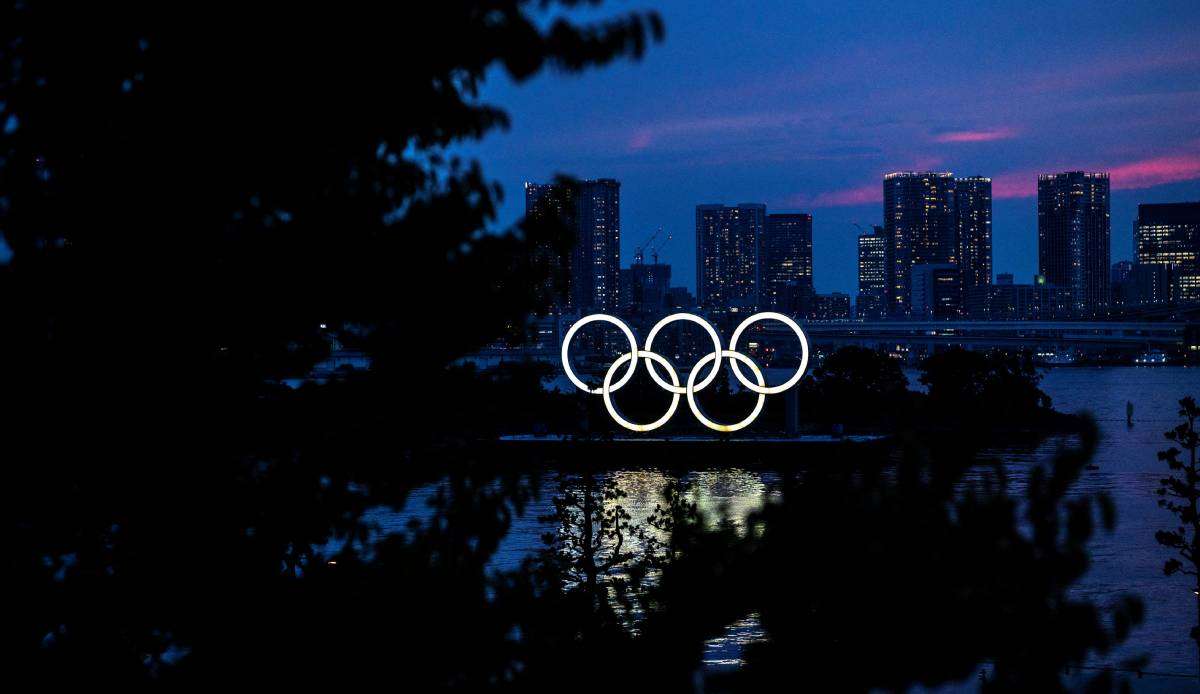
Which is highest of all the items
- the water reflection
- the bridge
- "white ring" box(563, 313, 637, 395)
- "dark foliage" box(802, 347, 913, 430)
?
the bridge

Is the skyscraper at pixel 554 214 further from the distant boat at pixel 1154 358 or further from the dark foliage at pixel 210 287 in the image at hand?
the distant boat at pixel 1154 358

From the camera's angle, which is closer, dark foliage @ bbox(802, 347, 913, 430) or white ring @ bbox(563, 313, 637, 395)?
white ring @ bbox(563, 313, 637, 395)

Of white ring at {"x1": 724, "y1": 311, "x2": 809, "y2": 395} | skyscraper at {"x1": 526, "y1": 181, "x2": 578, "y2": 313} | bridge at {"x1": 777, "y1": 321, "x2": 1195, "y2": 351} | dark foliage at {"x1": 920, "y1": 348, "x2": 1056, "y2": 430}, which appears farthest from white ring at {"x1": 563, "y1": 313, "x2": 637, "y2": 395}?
bridge at {"x1": 777, "y1": 321, "x2": 1195, "y2": 351}

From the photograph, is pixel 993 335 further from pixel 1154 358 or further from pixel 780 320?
pixel 1154 358

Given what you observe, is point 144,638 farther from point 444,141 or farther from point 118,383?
point 444,141

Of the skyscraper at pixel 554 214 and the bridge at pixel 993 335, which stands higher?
the bridge at pixel 993 335

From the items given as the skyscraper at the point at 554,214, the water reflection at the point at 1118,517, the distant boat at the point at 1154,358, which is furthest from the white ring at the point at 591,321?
the distant boat at the point at 1154,358

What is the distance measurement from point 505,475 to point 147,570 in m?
1.37

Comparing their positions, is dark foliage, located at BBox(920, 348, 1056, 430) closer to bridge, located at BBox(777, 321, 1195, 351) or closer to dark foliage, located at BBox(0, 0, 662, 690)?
bridge, located at BBox(777, 321, 1195, 351)

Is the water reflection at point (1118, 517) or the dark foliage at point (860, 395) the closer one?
the water reflection at point (1118, 517)

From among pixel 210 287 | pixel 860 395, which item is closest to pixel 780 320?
pixel 860 395

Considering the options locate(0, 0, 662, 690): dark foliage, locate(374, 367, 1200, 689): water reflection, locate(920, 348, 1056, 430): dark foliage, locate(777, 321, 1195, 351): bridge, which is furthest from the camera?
locate(777, 321, 1195, 351): bridge

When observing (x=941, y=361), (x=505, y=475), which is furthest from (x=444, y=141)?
(x=941, y=361)

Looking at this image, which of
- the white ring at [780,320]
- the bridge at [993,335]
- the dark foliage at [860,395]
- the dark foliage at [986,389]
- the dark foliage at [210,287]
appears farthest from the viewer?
the bridge at [993,335]
